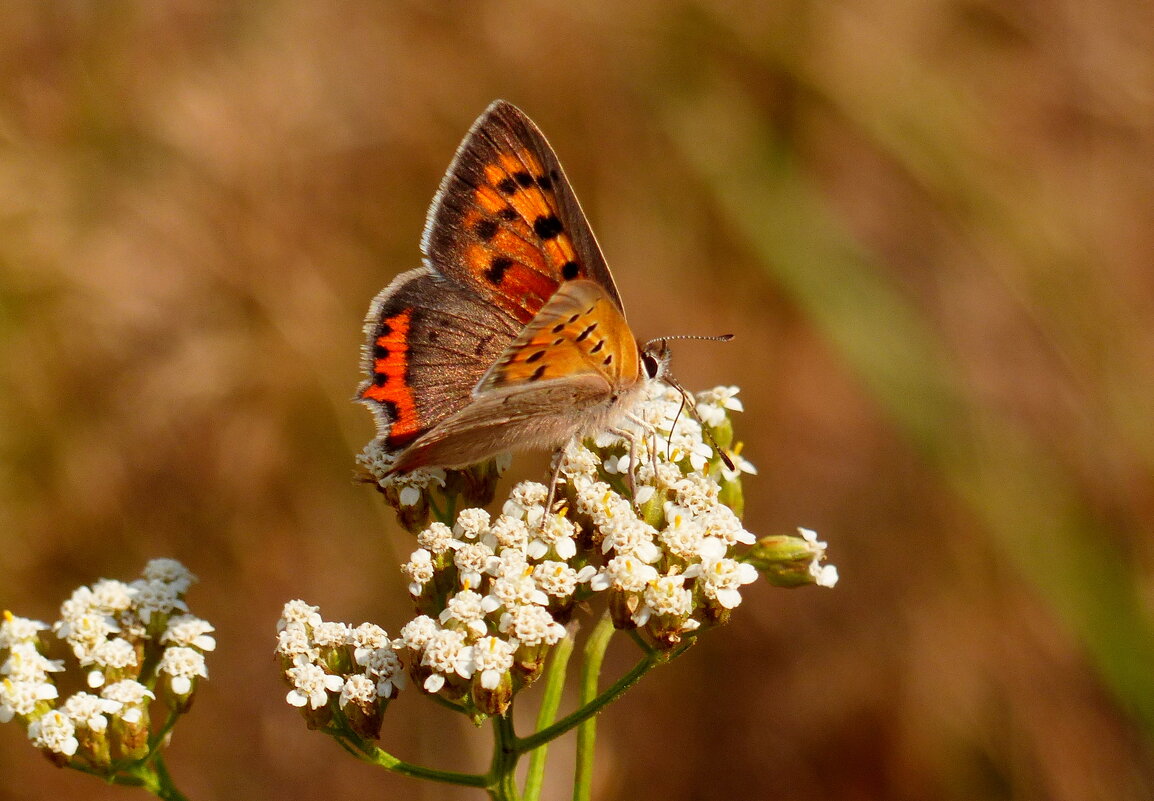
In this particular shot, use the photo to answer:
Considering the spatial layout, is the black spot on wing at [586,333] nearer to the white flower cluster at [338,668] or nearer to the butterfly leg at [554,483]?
the butterfly leg at [554,483]

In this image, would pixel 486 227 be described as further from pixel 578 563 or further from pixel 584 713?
pixel 584 713

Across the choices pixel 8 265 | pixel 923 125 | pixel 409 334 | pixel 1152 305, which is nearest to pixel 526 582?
pixel 409 334

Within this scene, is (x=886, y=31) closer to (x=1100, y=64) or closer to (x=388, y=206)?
(x=1100, y=64)

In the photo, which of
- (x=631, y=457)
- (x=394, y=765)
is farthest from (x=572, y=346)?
(x=394, y=765)

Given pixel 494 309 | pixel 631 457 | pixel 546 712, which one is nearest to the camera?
pixel 546 712

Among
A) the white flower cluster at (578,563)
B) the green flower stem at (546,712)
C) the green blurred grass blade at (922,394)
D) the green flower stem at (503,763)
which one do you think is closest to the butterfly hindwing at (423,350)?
the white flower cluster at (578,563)

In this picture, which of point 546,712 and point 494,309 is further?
point 494,309

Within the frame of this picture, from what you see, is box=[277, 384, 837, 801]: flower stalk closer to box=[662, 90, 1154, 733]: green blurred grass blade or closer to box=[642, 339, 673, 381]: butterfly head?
box=[642, 339, 673, 381]: butterfly head
